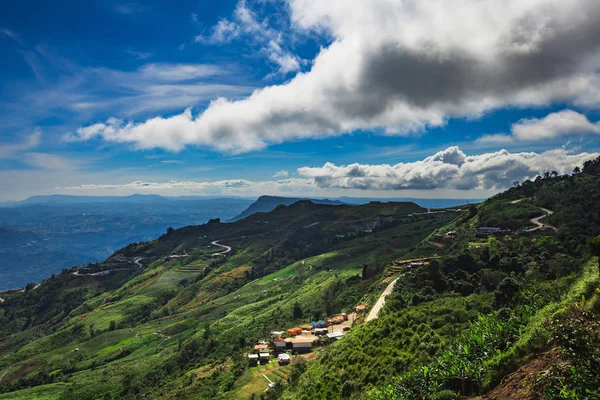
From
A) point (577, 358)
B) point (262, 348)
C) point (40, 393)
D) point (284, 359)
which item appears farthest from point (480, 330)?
point (40, 393)

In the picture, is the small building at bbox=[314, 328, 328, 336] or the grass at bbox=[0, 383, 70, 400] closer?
the small building at bbox=[314, 328, 328, 336]

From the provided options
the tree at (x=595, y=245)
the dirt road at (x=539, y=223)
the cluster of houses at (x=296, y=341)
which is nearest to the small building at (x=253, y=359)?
the cluster of houses at (x=296, y=341)

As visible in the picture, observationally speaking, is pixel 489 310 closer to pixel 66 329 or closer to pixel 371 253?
pixel 371 253

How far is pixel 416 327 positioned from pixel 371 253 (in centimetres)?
11184

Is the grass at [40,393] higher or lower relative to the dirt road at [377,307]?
lower

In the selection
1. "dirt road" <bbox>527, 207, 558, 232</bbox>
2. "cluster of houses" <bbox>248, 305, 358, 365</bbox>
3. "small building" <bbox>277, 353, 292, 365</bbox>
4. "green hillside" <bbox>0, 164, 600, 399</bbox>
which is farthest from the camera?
"dirt road" <bbox>527, 207, 558, 232</bbox>

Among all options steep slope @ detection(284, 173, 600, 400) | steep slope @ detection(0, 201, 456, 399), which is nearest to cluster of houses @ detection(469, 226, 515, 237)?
steep slope @ detection(284, 173, 600, 400)

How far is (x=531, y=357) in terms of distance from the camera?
59.2ft

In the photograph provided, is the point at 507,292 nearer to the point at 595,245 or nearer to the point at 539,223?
the point at 595,245

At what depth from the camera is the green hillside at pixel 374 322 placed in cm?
2067

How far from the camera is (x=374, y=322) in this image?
48.6m

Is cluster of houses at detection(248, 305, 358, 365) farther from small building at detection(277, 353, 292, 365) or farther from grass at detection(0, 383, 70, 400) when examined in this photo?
grass at detection(0, 383, 70, 400)

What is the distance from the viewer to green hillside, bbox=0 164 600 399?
2067cm

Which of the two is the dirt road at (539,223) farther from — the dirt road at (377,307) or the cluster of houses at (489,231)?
the dirt road at (377,307)
